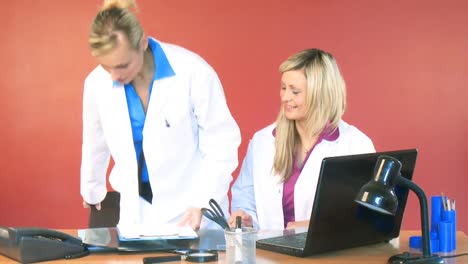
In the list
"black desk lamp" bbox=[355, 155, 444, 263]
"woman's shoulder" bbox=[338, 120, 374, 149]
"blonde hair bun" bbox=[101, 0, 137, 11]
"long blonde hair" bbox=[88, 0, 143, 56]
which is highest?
"blonde hair bun" bbox=[101, 0, 137, 11]

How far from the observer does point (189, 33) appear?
Result: 4125mm

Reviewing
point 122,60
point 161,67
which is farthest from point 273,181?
point 122,60

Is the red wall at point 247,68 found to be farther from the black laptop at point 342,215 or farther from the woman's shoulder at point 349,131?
the black laptop at point 342,215

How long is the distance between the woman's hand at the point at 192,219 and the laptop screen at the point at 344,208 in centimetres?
57

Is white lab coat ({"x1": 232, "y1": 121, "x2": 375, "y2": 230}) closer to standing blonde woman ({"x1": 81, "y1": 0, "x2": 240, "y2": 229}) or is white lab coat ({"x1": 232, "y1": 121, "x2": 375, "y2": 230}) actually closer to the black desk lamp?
standing blonde woman ({"x1": 81, "y1": 0, "x2": 240, "y2": 229})

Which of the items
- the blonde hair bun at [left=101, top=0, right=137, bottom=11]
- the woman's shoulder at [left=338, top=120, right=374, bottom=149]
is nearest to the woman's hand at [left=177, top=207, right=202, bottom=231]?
the woman's shoulder at [left=338, top=120, right=374, bottom=149]

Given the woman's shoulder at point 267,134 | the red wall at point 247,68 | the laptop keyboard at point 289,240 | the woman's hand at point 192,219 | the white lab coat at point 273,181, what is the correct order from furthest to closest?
1. the red wall at point 247,68
2. the woman's shoulder at point 267,134
3. the white lab coat at point 273,181
4. the woman's hand at point 192,219
5. the laptop keyboard at point 289,240

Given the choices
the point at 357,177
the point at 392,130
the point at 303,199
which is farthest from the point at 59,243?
the point at 392,130

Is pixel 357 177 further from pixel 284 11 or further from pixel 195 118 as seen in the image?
pixel 284 11

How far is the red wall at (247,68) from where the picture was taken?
4125 mm

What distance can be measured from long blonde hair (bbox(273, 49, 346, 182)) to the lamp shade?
3.32ft

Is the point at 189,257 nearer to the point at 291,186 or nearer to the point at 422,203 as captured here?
the point at 422,203

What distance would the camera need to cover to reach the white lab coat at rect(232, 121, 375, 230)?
277 cm

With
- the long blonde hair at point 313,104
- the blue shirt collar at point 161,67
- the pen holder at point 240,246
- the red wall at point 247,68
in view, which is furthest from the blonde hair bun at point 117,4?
the red wall at point 247,68
